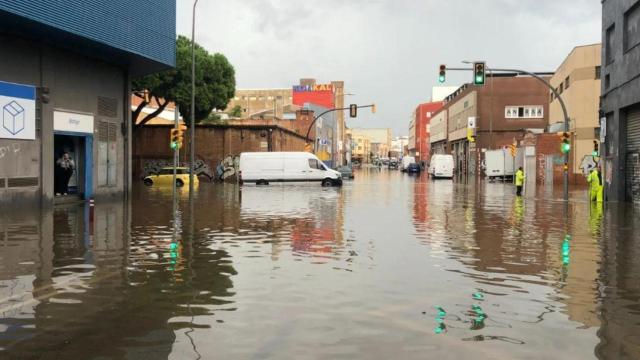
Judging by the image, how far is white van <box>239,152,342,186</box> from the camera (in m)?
42.1

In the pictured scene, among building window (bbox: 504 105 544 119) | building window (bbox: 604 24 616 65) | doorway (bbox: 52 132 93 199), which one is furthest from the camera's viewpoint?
building window (bbox: 504 105 544 119)

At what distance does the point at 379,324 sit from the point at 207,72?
4647 centimetres

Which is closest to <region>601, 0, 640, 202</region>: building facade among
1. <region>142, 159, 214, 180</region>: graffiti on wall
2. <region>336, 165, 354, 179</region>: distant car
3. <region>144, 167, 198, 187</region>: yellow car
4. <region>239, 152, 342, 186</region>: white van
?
<region>239, 152, 342, 186</region>: white van

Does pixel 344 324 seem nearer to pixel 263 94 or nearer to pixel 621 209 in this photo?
pixel 621 209

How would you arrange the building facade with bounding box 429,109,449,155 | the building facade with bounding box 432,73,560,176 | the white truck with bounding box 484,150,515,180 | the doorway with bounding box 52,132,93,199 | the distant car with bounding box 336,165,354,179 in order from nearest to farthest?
the doorway with bounding box 52,132,93,199 → the distant car with bounding box 336,165,354,179 → the white truck with bounding box 484,150,515,180 → the building facade with bounding box 432,73,560,176 → the building facade with bounding box 429,109,449,155

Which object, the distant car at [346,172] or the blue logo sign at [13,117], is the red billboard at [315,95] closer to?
the distant car at [346,172]

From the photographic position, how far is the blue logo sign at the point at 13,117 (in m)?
20.0

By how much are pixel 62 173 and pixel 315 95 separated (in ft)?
339

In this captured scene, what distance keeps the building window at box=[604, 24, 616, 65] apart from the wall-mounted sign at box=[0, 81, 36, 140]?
22.2 metres

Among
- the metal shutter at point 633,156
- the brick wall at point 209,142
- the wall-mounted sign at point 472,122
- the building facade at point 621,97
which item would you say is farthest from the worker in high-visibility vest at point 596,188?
the wall-mounted sign at point 472,122

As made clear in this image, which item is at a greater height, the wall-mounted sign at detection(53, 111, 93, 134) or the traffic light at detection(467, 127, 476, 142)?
the traffic light at detection(467, 127, 476, 142)

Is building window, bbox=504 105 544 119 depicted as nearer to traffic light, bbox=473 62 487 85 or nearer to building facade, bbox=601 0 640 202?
building facade, bbox=601 0 640 202

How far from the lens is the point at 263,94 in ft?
484

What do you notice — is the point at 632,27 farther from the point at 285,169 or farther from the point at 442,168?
the point at 442,168
